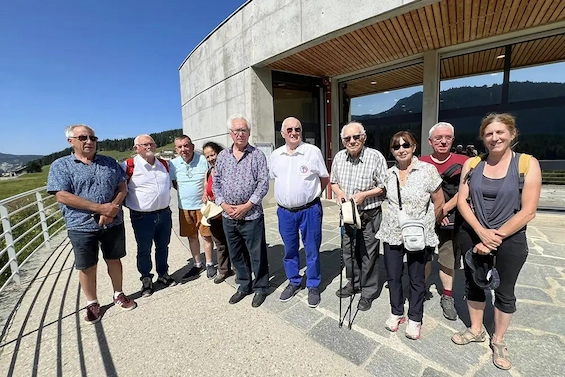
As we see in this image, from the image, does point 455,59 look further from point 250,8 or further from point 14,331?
point 14,331

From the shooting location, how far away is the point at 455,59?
6.35 metres

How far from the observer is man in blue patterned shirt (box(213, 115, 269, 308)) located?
274cm

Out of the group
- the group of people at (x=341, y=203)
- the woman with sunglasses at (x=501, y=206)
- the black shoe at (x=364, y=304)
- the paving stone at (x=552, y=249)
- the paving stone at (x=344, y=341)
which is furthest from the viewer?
the paving stone at (x=552, y=249)

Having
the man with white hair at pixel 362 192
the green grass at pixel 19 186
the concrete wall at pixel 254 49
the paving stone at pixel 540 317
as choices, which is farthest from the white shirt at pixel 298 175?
the green grass at pixel 19 186

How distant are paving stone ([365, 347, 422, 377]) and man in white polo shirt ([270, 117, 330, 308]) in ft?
2.78

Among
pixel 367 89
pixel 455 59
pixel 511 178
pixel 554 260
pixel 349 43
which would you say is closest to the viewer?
pixel 511 178

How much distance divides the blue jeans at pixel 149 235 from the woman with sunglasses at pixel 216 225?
52cm

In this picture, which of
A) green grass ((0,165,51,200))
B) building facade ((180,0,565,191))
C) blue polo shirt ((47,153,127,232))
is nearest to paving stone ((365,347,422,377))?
blue polo shirt ((47,153,127,232))

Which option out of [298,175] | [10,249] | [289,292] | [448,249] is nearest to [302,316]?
[289,292]

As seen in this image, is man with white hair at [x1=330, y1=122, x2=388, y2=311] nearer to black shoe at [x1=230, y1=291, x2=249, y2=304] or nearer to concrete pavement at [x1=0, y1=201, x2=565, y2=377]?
concrete pavement at [x1=0, y1=201, x2=565, y2=377]

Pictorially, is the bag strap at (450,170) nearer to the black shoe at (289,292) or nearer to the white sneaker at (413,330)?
the white sneaker at (413,330)

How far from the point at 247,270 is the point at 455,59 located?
680cm

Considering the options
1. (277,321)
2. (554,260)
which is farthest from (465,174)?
(554,260)

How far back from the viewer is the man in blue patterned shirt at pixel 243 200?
108 inches
